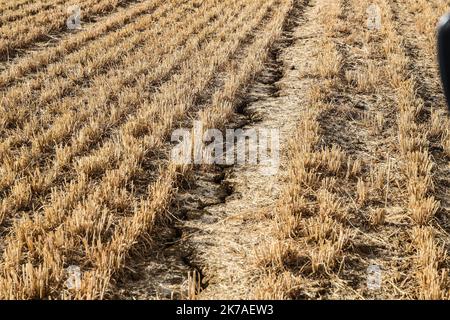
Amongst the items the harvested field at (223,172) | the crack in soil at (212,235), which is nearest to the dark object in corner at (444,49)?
the harvested field at (223,172)

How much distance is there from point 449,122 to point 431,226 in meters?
2.67

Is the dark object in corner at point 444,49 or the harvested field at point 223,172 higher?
the dark object in corner at point 444,49

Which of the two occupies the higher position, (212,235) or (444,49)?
(444,49)

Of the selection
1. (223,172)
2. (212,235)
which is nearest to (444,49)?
(212,235)

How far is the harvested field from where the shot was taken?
3.54m

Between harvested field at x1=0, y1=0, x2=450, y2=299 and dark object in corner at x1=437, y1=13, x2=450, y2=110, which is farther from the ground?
dark object in corner at x1=437, y1=13, x2=450, y2=110

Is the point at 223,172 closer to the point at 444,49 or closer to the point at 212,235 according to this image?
the point at 212,235

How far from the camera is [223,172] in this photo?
525 cm

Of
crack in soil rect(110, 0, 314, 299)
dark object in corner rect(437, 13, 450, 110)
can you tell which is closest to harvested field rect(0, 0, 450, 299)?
crack in soil rect(110, 0, 314, 299)

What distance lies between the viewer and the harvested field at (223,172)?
11.6 ft

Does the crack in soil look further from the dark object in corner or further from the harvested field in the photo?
the dark object in corner

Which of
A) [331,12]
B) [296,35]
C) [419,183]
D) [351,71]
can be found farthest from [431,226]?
[331,12]

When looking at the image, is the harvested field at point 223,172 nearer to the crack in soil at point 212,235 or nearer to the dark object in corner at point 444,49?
the crack in soil at point 212,235
